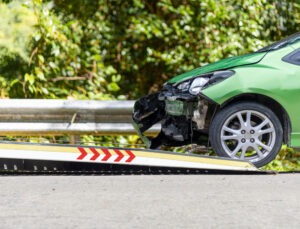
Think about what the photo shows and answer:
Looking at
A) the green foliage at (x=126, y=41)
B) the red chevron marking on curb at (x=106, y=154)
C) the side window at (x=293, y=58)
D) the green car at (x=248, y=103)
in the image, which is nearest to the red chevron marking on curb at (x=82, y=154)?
the red chevron marking on curb at (x=106, y=154)

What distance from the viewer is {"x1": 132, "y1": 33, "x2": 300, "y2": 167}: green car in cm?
696

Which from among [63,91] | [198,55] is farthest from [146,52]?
[63,91]

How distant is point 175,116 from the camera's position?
293 inches

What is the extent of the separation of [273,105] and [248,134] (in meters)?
0.42

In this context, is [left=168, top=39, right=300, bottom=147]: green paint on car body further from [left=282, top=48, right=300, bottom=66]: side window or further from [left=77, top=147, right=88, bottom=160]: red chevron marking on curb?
[left=77, top=147, right=88, bottom=160]: red chevron marking on curb

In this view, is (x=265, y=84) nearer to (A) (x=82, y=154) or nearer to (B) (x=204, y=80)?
(B) (x=204, y=80)

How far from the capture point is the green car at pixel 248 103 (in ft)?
22.8

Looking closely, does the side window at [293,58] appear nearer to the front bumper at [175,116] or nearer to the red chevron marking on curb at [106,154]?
the front bumper at [175,116]

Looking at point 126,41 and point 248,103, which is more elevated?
point 126,41

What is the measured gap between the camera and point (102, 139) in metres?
11.1
